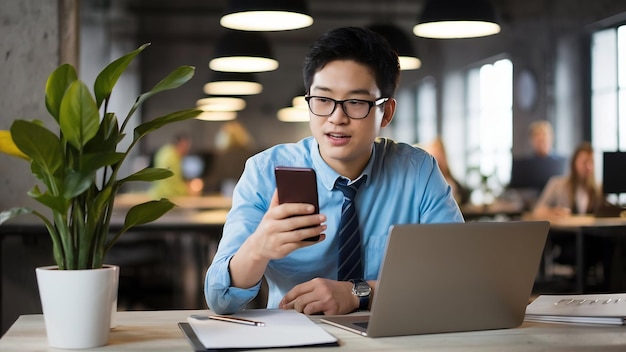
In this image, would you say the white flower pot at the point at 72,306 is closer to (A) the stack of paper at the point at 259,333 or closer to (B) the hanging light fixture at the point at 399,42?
(A) the stack of paper at the point at 259,333

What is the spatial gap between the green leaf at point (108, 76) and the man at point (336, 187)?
0.48 m

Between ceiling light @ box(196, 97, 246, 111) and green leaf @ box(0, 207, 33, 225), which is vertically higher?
ceiling light @ box(196, 97, 246, 111)

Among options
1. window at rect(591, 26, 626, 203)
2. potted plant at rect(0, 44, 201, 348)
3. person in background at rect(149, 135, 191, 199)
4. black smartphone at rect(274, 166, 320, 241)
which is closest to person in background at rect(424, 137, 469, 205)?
window at rect(591, 26, 626, 203)

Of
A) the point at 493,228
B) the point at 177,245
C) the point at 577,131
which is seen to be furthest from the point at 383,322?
the point at 577,131

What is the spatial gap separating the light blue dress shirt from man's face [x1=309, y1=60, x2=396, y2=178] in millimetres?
150

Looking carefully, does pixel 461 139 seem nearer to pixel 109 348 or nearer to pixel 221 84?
pixel 221 84

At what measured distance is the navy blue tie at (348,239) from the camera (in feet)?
7.13

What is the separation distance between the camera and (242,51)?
5805 millimetres

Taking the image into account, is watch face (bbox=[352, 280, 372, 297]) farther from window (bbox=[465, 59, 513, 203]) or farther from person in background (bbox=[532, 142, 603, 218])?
window (bbox=[465, 59, 513, 203])

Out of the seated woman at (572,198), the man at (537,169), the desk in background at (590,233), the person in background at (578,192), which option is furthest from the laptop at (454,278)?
the man at (537,169)

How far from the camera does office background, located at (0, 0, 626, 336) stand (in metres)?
10.2

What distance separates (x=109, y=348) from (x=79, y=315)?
0.09m

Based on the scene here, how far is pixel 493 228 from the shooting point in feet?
5.09

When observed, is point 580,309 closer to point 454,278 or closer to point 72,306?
point 454,278
